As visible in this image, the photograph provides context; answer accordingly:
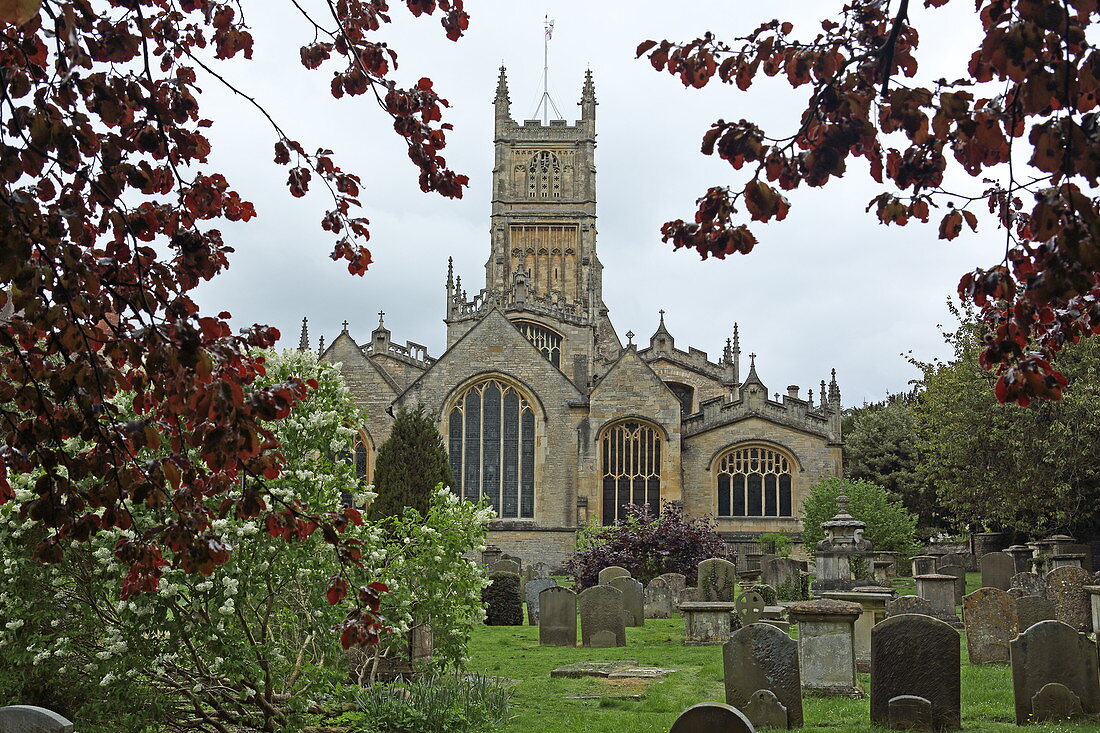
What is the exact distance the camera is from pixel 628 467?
34.6 m

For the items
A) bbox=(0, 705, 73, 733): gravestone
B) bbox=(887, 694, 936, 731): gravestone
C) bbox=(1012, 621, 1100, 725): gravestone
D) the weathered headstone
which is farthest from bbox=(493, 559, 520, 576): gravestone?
bbox=(0, 705, 73, 733): gravestone

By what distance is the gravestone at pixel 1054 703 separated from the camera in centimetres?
884

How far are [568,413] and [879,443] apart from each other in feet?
48.2

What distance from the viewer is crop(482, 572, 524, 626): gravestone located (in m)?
19.4

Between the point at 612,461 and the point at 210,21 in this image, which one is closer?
the point at 210,21

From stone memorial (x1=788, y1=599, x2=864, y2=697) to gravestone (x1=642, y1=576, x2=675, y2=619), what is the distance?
34.0 feet

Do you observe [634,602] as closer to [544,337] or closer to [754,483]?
[754,483]

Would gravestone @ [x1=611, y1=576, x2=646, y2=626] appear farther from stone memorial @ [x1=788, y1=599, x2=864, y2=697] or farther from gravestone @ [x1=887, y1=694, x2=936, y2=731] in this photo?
gravestone @ [x1=887, y1=694, x2=936, y2=731]

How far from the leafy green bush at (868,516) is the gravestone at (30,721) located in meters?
24.6

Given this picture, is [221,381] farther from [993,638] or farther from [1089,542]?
[1089,542]

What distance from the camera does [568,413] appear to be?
3484 cm

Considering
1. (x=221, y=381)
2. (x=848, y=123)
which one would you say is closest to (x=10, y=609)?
(x=221, y=381)

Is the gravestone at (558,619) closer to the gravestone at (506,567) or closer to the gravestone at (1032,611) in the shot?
the gravestone at (506,567)

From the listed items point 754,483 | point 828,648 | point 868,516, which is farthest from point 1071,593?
point 754,483
